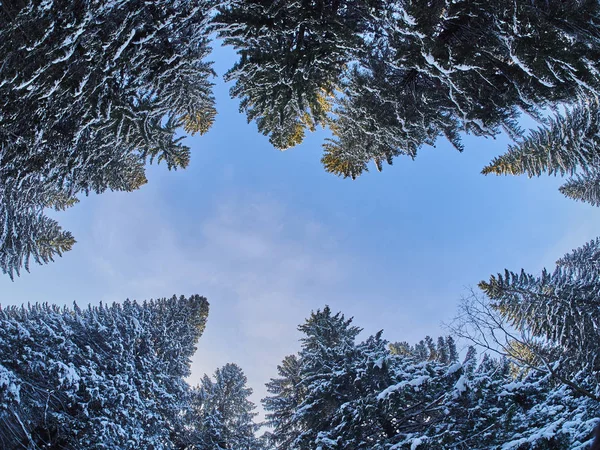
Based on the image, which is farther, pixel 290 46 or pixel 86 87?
pixel 290 46

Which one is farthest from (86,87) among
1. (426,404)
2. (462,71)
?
(426,404)

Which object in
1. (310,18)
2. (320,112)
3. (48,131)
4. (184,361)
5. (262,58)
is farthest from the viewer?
(184,361)

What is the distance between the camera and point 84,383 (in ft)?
22.4

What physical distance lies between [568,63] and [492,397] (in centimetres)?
552

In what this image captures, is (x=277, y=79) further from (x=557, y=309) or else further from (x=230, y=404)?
(x=230, y=404)

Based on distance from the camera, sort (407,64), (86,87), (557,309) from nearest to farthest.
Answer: (86,87) → (407,64) → (557,309)

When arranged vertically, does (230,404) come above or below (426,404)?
above

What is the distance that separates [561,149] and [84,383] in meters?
10.9

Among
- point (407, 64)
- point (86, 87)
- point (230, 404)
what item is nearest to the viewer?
point (86, 87)

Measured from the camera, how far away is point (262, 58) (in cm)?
764

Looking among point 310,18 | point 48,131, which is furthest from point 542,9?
point 48,131

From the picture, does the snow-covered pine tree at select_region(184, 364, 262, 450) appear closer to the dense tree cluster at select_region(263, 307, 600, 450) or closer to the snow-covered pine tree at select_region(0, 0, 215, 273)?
the dense tree cluster at select_region(263, 307, 600, 450)

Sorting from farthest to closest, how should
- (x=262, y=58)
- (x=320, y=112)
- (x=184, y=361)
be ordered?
(x=184, y=361) < (x=320, y=112) < (x=262, y=58)

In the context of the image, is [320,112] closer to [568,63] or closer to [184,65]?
[184,65]
